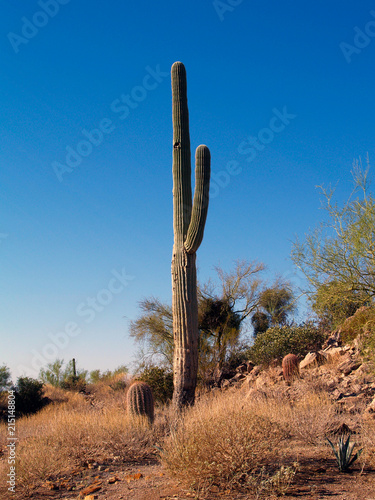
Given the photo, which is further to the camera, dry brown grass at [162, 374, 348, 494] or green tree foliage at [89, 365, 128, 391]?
green tree foliage at [89, 365, 128, 391]

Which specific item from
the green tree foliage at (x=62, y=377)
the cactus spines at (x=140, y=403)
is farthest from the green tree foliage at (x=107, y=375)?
the cactus spines at (x=140, y=403)

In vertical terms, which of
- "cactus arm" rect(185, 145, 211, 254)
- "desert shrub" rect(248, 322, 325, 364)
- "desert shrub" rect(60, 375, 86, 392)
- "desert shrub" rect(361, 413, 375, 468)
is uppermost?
"cactus arm" rect(185, 145, 211, 254)

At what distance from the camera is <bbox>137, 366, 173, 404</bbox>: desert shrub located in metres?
14.3

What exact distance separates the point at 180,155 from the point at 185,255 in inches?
97.2

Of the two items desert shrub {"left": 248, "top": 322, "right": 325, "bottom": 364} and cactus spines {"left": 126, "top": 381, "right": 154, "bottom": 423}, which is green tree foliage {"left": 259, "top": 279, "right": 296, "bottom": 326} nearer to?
desert shrub {"left": 248, "top": 322, "right": 325, "bottom": 364}

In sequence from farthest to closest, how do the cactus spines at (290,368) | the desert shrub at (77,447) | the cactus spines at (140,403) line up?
the cactus spines at (290,368), the cactus spines at (140,403), the desert shrub at (77,447)

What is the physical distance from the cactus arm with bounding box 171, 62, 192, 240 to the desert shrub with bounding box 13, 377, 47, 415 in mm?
11035

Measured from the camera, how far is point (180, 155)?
10.1 meters

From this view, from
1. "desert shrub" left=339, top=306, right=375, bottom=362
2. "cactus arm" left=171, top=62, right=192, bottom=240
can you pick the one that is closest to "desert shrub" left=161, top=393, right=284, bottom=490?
"desert shrub" left=339, top=306, right=375, bottom=362

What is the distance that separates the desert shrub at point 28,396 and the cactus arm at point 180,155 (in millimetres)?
11035

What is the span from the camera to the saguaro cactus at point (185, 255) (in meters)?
9.16

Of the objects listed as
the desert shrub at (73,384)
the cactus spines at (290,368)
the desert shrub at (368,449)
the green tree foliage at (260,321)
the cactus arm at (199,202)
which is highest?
the cactus arm at (199,202)

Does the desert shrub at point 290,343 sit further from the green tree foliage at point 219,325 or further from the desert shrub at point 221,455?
the desert shrub at point 221,455

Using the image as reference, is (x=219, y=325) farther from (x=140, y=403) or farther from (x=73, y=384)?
(x=140, y=403)
